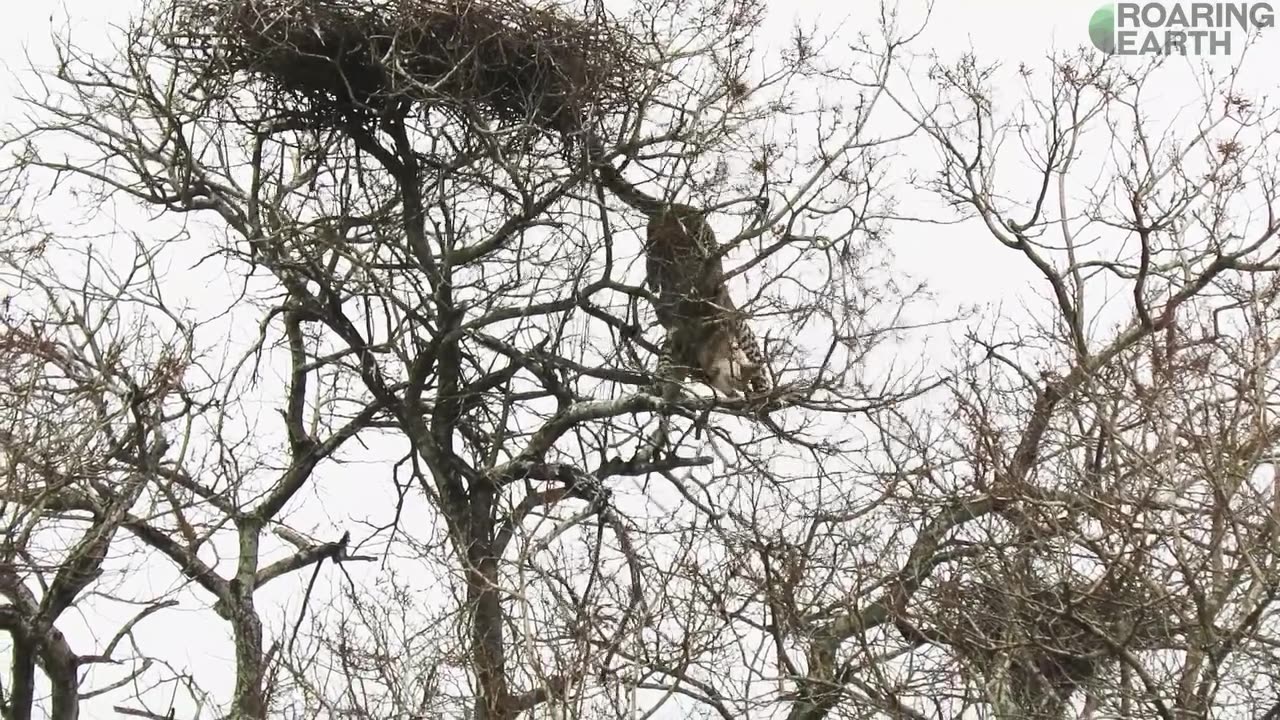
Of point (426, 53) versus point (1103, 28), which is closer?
point (426, 53)

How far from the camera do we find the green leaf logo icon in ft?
21.8

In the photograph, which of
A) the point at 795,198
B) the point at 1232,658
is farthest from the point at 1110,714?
the point at 795,198

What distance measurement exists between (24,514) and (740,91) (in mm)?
3023

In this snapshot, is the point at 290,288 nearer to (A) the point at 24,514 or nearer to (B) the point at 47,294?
(B) the point at 47,294

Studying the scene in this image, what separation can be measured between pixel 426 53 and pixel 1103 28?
3439mm

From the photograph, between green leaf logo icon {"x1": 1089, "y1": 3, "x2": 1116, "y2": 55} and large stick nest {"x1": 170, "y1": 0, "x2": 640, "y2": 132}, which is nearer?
large stick nest {"x1": 170, "y1": 0, "x2": 640, "y2": 132}

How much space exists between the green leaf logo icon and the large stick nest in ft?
8.51

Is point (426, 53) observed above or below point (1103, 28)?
below

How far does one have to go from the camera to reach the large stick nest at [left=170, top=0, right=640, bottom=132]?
494 centimetres

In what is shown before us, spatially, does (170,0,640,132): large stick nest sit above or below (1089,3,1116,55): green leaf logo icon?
below

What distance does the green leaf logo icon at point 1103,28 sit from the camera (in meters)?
6.64

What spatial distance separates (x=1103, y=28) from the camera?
6746mm

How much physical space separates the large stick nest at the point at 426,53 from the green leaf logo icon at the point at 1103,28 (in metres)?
2.60

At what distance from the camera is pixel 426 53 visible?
5.13 meters
